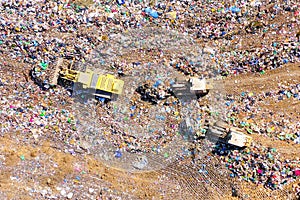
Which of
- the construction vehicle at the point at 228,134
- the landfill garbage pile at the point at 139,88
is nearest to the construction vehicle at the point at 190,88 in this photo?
the landfill garbage pile at the point at 139,88

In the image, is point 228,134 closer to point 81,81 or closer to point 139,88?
point 139,88

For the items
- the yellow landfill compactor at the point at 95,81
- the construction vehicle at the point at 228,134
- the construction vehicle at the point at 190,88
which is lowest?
the construction vehicle at the point at 228,134

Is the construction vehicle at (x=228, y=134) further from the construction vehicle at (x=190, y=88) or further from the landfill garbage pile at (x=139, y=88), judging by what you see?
the construction vehicle at (x=190, y=88)

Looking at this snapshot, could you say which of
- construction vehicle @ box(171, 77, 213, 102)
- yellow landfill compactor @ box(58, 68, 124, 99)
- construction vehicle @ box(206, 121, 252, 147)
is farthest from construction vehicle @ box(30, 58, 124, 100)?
construction vehicle @ box(206, 121, 252, 147)

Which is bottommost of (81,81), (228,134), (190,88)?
(228,134)

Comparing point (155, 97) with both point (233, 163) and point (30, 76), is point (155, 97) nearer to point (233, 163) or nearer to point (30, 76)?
point (233, 163)

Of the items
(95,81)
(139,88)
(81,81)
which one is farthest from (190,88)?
(81,81)

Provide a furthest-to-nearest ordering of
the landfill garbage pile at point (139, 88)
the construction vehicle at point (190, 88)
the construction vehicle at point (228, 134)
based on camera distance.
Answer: the landfill garbage pile at point (139, 88), the construction vehicle at point (190, 88), the construction vehicle at point (228, 134)
